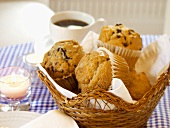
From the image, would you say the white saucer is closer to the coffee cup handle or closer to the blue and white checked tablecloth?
the blue and white checked tablecloth

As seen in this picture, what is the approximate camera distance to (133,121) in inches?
37.4

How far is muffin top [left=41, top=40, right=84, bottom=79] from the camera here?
0.99m

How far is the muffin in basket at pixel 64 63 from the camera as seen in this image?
98 centimetres

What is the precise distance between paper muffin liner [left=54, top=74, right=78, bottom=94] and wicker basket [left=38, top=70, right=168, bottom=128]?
40 mm

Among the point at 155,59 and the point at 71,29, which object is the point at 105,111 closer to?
the point at 155,59

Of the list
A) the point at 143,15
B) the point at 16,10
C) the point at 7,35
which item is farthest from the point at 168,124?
the point at 143,15

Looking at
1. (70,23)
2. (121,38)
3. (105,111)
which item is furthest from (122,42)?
(70,23)

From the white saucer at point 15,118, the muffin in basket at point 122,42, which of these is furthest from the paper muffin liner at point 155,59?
the white saucer at point 15,118

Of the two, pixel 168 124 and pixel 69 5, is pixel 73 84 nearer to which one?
pixel 168 124

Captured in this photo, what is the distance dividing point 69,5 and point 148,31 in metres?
0.58

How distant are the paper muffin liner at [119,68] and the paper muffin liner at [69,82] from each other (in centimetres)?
10

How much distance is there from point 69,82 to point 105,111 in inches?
5.1

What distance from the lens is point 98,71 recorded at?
927mm

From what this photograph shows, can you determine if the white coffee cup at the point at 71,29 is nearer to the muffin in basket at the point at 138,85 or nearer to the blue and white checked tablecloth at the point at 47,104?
the blue and white checked tablecloth at the point at 47,104
